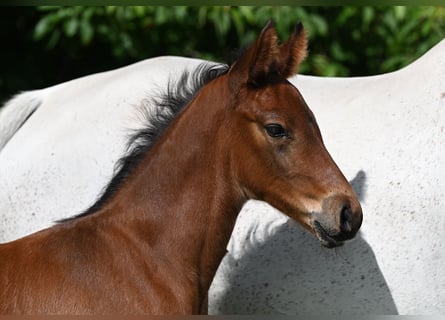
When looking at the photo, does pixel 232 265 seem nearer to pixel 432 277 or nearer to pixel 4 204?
pixel 432 277

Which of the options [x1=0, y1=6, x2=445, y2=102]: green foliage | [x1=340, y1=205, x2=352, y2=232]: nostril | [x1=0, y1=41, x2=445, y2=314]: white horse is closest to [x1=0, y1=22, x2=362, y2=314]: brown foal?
[x1=340, y1=205, x2=352, y2=232]: nostril

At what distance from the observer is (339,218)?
2285 mm

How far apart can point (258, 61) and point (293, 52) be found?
0.55ft

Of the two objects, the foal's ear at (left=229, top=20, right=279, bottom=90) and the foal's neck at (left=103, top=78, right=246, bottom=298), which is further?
the foal's neck at (left=103, top=78, right=246, bottom=298)

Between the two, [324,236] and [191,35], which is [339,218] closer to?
[324,236]

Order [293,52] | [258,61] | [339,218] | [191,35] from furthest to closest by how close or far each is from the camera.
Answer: [191,35], [293,52], [258,61], [339,218]

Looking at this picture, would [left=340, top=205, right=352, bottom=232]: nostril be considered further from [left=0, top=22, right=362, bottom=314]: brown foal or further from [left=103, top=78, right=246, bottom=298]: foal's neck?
[left=103, top=78, right=246, bottom=298]: foal's neck

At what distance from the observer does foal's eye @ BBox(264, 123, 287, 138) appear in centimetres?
236

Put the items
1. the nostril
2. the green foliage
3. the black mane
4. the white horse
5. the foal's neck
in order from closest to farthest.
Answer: the nostril < the foal's neck < the black mane < the white horse < the green foliage

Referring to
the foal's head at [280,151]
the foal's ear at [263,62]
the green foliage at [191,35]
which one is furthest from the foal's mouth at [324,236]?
the green foliage at [191,35]

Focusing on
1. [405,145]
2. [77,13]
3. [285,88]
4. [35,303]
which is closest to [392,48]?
[77,13]

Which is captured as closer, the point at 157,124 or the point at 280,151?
the point at 280,151

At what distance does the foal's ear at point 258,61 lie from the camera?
2371mm

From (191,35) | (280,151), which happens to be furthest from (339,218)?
(191,35)
